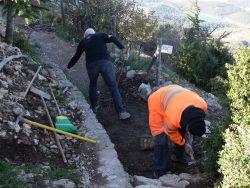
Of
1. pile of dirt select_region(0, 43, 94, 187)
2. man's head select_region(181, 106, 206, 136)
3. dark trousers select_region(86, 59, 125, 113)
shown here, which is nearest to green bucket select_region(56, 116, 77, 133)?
pile of dirt select_region(0, 43, 94, 187)

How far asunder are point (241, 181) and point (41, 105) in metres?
4.33

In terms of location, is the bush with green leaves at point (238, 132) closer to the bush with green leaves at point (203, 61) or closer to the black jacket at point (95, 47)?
the black jacket at point (95, 47)

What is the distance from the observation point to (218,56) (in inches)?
433

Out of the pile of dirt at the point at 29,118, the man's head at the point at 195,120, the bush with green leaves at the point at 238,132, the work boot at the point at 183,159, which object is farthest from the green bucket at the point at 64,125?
the bush with green leaves at the point at 238,132

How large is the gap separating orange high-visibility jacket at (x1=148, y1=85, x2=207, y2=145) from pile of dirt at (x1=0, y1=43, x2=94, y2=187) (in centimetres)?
122

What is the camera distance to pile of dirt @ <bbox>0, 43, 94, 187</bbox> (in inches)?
191

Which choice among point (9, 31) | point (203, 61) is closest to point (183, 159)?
point (203, 61)

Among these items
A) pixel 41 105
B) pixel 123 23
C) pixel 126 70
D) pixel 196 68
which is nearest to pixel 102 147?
pixel 41 105

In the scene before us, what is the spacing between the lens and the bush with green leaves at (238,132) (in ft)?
11.2

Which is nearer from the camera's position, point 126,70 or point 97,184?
point 97,184

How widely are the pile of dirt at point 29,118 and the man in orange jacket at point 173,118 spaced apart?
1.11 m

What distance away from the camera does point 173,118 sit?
449 cm

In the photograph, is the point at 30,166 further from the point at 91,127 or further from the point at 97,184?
the point at 91,127

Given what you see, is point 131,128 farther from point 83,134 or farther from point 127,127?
point 83,134
